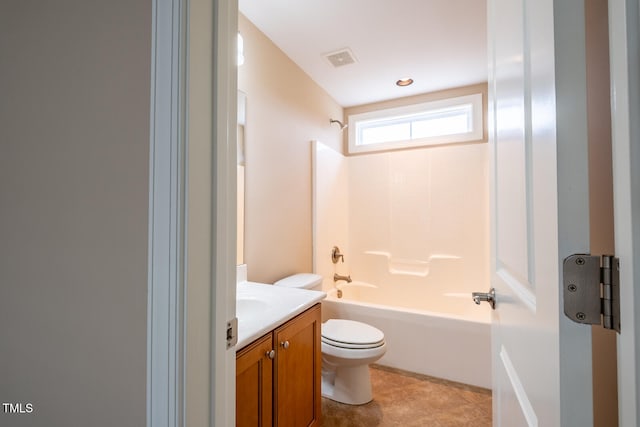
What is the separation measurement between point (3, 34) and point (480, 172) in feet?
10.2

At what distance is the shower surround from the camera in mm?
2367

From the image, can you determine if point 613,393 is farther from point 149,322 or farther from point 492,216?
point 149,322

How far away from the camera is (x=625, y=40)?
34 centimetres

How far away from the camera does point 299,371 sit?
1.31 m

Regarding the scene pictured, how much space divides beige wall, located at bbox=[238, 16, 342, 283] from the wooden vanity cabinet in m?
0.70

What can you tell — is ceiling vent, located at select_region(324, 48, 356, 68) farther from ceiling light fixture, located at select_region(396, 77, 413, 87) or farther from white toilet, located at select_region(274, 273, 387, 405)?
white toilet, located at select_region(274, 273, 387, 405)

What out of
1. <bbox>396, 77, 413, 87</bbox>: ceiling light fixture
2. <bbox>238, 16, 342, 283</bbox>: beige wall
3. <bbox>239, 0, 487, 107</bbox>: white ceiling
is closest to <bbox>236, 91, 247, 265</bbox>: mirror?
<bbox>238, 16, 342, 283</bbox>: beige wall

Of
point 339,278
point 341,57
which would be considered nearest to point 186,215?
point 341,57

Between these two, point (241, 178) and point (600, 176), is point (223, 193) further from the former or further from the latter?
point (241, 178)

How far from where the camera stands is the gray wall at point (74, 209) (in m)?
0.62

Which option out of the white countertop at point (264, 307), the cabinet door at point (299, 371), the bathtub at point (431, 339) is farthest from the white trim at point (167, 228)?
the bathtub at point (431, 339)

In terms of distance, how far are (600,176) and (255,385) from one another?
1124 mm

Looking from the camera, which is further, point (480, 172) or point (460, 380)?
point (480, 172)

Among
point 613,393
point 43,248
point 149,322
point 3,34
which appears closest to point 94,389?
point 149,322
